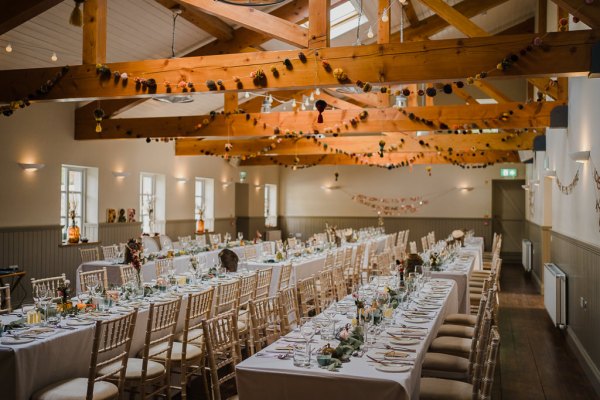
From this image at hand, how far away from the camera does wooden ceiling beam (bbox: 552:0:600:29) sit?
191 inches

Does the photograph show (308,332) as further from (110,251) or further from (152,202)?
(152,202)

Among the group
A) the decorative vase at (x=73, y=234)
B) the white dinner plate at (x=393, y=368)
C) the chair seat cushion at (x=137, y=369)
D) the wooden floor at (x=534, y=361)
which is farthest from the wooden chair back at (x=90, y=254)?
the white dinner plate at (x=393, y=368)

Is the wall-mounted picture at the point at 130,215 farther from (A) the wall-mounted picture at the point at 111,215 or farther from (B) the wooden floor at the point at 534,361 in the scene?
(B) the wooden floor at the point at 534,361

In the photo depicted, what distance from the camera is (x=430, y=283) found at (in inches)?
278

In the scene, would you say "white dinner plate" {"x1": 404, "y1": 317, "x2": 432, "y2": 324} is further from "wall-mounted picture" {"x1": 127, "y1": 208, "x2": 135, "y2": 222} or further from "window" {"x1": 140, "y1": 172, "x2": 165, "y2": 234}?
"window" {"x1": 140, "y1": 172, "x2": 165, "y2": 234}

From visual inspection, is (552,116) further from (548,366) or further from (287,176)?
(287,176)

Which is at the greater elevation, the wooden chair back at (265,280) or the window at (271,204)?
the window at (271,204)

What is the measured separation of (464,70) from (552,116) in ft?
11.1

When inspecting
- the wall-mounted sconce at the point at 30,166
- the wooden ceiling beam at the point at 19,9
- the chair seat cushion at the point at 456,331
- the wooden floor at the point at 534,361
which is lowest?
the wooden floor at the point at 534,361

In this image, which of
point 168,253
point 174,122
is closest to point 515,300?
point 168,253

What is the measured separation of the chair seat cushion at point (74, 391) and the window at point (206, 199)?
11836 mm

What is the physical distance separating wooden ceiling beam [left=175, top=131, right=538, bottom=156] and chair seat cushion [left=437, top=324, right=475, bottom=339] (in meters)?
6.97

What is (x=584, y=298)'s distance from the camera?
6.53m

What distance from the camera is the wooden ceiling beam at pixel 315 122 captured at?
370 inches
